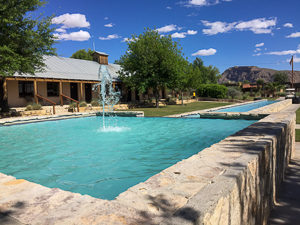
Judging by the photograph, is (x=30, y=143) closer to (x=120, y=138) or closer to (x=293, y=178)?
(x=120, y=138)

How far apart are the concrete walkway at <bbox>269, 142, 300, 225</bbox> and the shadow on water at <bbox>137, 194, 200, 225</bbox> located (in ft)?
6.01

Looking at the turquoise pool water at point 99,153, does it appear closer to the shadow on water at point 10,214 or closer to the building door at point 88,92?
the shadow on water at point 10,214

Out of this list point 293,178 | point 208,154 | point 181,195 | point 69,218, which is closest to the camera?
point 69,218

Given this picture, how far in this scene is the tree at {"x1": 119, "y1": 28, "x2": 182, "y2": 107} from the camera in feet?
74.1

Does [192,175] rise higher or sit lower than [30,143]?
higher

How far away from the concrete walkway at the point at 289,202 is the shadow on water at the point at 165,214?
1832 mm

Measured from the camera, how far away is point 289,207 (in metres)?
3.16

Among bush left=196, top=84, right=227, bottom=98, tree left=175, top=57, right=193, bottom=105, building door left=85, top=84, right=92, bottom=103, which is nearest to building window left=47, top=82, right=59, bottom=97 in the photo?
building door left=85, top=84, right=92, bottom=103

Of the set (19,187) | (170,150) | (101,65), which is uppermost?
(101,65)

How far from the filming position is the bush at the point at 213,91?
37312 millimetres

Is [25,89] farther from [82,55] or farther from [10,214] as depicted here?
[82,55]

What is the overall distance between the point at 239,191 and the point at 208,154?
1.15 m

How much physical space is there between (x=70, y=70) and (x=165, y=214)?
79.5 ft

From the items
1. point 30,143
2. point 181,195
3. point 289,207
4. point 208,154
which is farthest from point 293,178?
point 30,143
